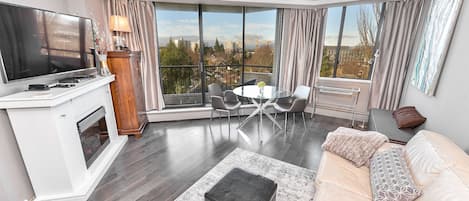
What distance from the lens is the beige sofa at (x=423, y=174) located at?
3.81 feet

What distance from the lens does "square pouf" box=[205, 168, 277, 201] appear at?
150cm

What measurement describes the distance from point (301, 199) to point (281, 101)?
2.28m

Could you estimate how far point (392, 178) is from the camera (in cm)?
145

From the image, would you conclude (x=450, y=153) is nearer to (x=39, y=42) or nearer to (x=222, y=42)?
(x=39, y=42)

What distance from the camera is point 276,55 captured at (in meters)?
4.68

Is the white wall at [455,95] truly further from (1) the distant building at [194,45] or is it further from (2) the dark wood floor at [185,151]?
(1) the distant building at [194,45]

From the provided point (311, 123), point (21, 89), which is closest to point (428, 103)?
point (311, 123)

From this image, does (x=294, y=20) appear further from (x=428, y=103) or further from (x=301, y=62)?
(x=428, y=103)

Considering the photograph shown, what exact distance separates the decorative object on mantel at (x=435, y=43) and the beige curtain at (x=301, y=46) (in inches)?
68.4

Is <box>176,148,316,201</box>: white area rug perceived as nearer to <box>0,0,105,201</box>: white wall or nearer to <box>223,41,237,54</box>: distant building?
<box>0,0,105,201</box>: white wall

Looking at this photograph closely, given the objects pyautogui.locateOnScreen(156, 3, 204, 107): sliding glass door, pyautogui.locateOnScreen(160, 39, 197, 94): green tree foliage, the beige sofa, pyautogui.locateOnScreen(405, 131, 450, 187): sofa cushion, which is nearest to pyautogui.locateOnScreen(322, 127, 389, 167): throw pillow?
the beige sofa

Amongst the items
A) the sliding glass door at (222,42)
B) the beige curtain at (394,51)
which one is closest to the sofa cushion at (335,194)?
the beige curtain at (394,51)

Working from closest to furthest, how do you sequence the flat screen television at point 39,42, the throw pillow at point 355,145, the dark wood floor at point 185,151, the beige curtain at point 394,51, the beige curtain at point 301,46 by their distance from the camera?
the flat screen television at point 39,42, the throw pillow at point 355,145, the dark wood floor at point 185,151, the beige curtain at point 394,51, the beige curtain at point 301,46

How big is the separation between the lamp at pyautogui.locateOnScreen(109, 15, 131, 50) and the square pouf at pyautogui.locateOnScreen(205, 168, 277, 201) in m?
2.86
